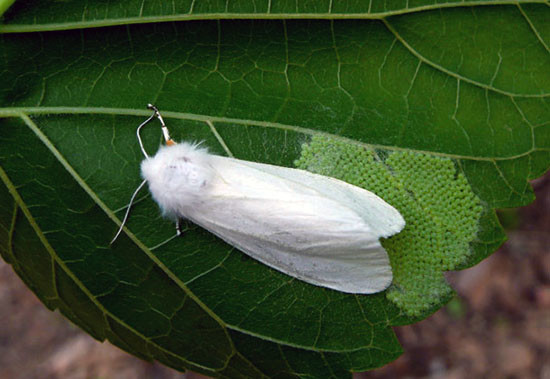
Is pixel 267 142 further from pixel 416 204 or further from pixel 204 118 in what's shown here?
pixel 416 204

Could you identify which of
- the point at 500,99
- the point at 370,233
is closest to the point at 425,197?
the point at 370,233

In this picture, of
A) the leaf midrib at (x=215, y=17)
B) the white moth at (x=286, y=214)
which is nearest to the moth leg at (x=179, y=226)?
the white moth at (x=286, y=214)

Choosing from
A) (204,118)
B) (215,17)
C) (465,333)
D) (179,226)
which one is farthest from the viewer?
(465,333)

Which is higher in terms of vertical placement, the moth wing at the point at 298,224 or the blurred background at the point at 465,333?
the moth wing at the point at 298,224

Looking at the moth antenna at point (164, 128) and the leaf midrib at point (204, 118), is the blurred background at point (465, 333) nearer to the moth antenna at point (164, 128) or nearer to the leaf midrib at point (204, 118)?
the leaf midrib at point (204, 118)

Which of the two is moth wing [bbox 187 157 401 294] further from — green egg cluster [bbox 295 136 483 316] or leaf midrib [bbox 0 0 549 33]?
leaf midrib [bbox 0 0 549 33]

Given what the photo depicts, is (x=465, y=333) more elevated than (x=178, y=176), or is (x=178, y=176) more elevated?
(x=178, y=176)

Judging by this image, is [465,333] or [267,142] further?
[465,333]

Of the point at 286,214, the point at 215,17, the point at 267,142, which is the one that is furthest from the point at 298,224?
the point at 215,17
